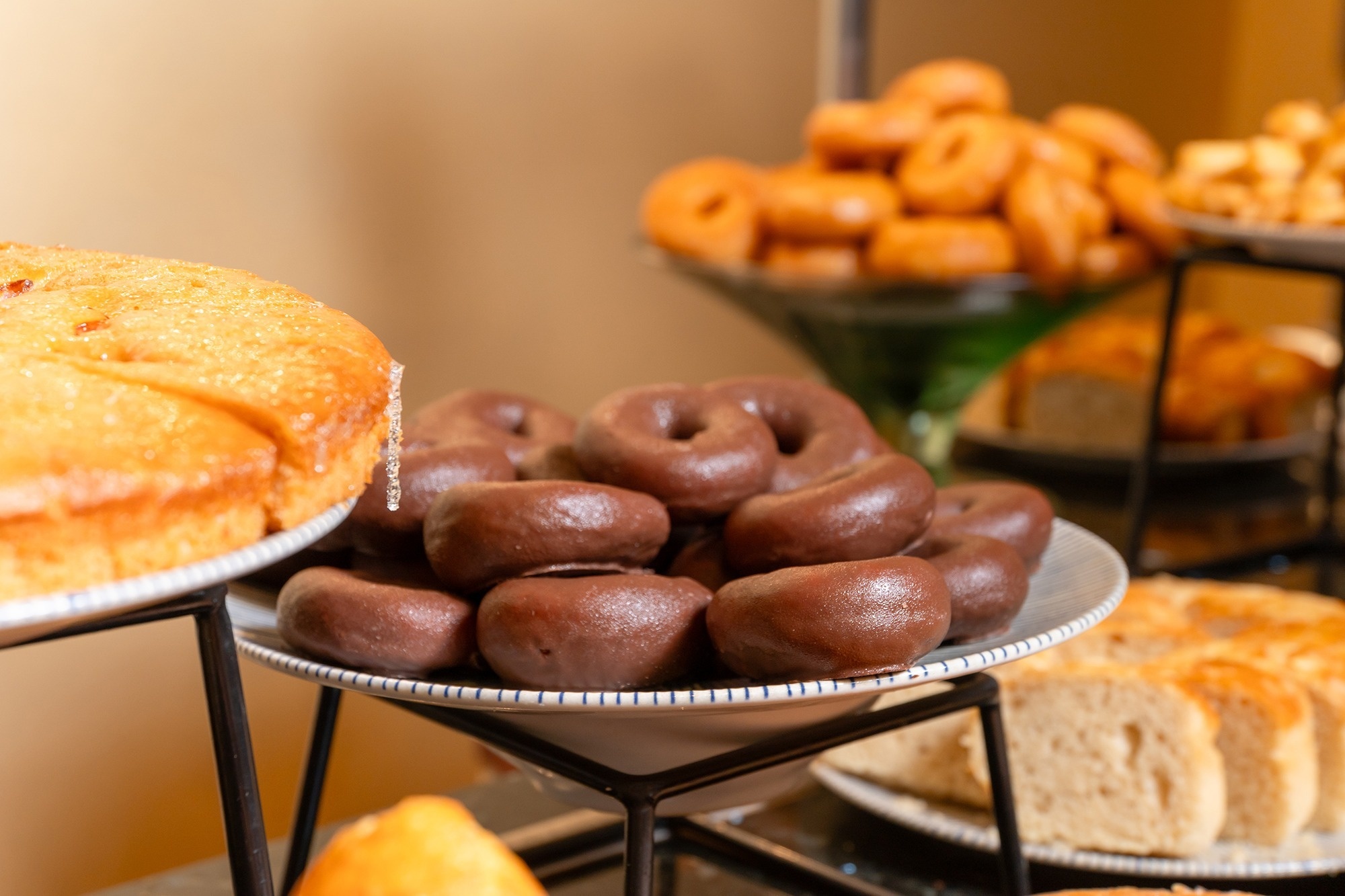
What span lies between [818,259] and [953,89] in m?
0.38

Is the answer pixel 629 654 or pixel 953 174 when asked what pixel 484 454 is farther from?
pixel 953 174

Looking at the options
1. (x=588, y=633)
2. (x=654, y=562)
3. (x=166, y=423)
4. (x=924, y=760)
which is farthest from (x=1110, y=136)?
(x=166, y=423)

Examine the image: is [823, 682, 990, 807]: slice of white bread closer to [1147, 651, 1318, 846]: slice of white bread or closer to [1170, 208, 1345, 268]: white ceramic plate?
[1147, 651, 1318, 846]: slice of white bread

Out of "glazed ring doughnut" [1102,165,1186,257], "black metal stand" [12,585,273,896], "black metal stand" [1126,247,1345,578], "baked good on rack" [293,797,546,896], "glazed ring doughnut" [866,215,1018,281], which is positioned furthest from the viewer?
"glazed ring doughnut" [1102,165,1186,257]

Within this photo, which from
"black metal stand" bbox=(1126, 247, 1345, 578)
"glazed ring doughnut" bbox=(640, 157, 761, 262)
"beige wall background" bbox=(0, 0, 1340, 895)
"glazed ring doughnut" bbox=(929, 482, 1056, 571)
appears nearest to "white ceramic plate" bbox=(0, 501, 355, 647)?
"glazed ring doughnut" bbox=(929, 482, 1056, 571)

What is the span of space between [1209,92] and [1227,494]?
2.09m

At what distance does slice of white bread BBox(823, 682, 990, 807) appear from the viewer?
3.07 ft

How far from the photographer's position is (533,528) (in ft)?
1.79

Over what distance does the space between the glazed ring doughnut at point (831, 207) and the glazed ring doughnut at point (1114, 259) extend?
240 mm

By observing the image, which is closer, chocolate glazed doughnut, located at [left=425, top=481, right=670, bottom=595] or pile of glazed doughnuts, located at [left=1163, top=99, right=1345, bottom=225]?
chocolate glazed doughnut, located at [left=425, top=481, right=670, bottom=595]

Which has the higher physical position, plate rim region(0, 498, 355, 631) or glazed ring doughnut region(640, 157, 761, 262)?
plate rim region(0, 498, 355, 631)

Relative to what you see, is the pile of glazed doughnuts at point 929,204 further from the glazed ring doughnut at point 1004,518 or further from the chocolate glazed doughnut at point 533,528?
the chocolate glazed doughnut at point 533,528

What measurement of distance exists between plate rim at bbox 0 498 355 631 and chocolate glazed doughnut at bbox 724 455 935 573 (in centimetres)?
21

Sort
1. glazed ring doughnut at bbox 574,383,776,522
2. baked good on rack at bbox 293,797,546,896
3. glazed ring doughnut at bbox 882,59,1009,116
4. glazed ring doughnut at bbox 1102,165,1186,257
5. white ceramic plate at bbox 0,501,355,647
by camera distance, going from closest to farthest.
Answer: baked good on rack at bbox 293,797,546,896, white ceramic plate at bbox 0,501,355,647, glazed ring doughnut at bbox 574,383,776,522, glazed ring doughnut at bbox 1102,165,1186,257, glazed ring doughnut at bbox 882,59,1009,116
